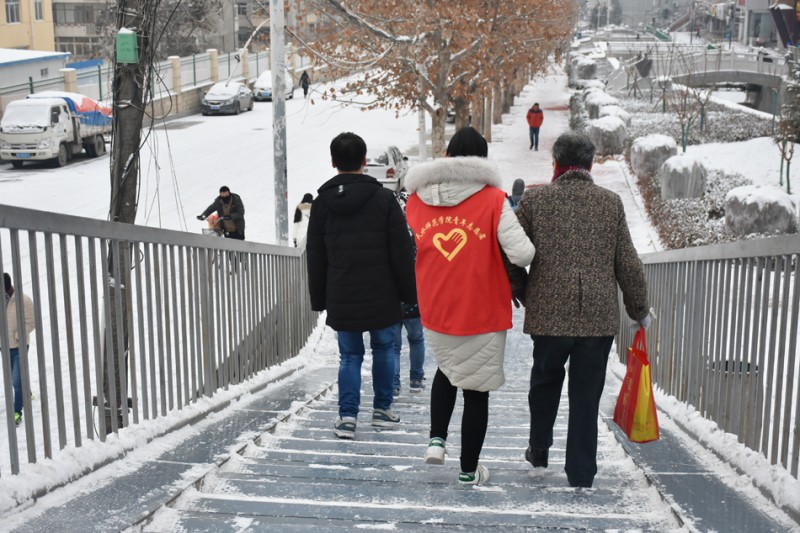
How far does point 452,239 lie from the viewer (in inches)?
172

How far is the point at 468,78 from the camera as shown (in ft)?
82.0

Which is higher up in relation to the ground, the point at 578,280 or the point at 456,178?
the point at 456,178

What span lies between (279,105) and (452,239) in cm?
1064

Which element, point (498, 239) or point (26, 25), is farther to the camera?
point (26, 25)

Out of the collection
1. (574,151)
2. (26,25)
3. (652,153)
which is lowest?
(652,153)

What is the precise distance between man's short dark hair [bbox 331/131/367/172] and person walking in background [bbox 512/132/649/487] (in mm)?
1277

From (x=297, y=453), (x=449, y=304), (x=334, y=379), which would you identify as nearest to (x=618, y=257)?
(x=449, y=304)

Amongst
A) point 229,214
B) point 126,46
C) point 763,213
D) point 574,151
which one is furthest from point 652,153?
point 574,151

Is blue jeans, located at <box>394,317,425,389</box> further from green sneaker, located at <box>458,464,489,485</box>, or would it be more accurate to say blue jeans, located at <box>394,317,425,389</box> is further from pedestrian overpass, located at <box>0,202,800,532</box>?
green sneaker, located at <box>458,464,489,485</box>

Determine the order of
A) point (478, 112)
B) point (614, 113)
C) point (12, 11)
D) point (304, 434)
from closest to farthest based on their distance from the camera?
point (304, 434)
point (614, 113)
point (478, 112)
point (12, 11)

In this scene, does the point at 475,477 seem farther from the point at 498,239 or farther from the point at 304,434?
the point at 304,434

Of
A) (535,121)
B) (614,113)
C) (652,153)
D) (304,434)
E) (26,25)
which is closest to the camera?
(304,434)

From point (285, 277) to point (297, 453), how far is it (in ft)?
14.4

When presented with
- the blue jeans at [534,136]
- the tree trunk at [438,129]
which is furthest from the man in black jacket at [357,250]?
the blue jeans at [534,136]
